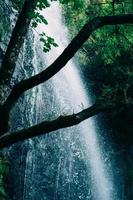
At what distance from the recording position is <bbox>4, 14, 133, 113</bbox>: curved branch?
15.4ft

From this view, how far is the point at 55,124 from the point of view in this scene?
436 centimetres

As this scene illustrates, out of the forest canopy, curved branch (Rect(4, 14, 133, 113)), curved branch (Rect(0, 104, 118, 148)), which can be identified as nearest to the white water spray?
the forest canopy

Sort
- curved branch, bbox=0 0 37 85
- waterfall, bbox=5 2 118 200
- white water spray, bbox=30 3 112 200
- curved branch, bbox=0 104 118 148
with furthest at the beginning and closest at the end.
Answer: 1. white water spray, bbox=30 3 112 200
2. waterfall, bbox=5 2 118 200
3. curved branch, bbox=0 0 37 85
4. curved branch, bbox=0 104 118 148

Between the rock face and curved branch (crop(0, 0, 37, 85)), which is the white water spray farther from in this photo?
curved branch (crop(0, 0, 37, 85))

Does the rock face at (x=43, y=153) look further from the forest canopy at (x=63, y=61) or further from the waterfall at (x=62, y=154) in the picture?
the forest canopy at (x=63, y=61)

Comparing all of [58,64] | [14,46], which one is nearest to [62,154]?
[14,46]

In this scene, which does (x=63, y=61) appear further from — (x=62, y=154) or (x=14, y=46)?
(x=62, y=154)

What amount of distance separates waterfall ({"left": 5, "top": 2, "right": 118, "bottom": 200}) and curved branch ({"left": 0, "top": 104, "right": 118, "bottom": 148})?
781 centimetres

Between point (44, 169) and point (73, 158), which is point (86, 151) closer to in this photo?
point (73, 158)

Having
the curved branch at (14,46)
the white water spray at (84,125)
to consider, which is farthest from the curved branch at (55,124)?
the white water spray at (84,125)

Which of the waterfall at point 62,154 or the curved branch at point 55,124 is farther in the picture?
the waterfall at point 62,154

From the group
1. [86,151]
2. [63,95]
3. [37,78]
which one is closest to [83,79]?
[63,95]

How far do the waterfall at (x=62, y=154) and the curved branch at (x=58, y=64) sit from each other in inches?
301

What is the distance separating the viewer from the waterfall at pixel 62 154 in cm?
1284
